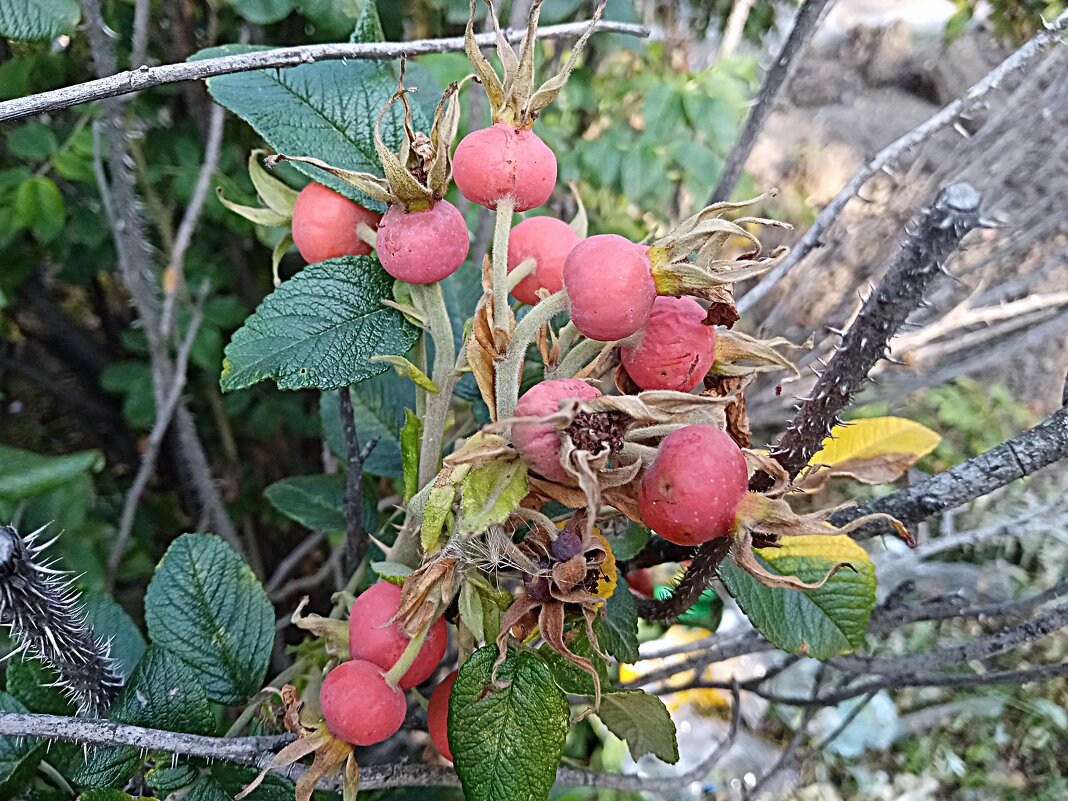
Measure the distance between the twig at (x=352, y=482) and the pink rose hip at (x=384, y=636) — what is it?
5.9 inches

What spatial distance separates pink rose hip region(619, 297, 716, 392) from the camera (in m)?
0.47

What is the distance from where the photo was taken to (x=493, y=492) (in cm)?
43

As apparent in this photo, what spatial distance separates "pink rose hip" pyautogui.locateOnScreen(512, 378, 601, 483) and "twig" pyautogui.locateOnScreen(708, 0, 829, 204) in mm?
548

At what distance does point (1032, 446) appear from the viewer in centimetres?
49

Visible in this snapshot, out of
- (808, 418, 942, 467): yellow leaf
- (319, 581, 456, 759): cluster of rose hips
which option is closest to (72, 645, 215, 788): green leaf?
(319, 581, 456, 759): cluster of rose hips

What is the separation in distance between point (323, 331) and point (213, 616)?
1.04ft

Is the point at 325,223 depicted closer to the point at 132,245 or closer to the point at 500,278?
the point at 500,278

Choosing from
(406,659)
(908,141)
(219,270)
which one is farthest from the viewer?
(219,270)

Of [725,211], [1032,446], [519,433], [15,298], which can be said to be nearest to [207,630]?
[519,433]

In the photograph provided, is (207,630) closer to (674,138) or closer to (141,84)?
(141,84)

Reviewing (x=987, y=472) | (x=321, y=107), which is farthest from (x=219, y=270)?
(x=987, y=472)

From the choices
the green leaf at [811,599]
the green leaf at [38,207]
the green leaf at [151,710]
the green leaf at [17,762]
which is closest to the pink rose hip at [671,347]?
the green leaf at [811,599]

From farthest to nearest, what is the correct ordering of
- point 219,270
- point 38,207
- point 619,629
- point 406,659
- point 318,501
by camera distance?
1. point 219,270
2. point 38,207
3. point 318,501
4. point 619,629
5. point 406,659

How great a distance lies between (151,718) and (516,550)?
0.36 m
